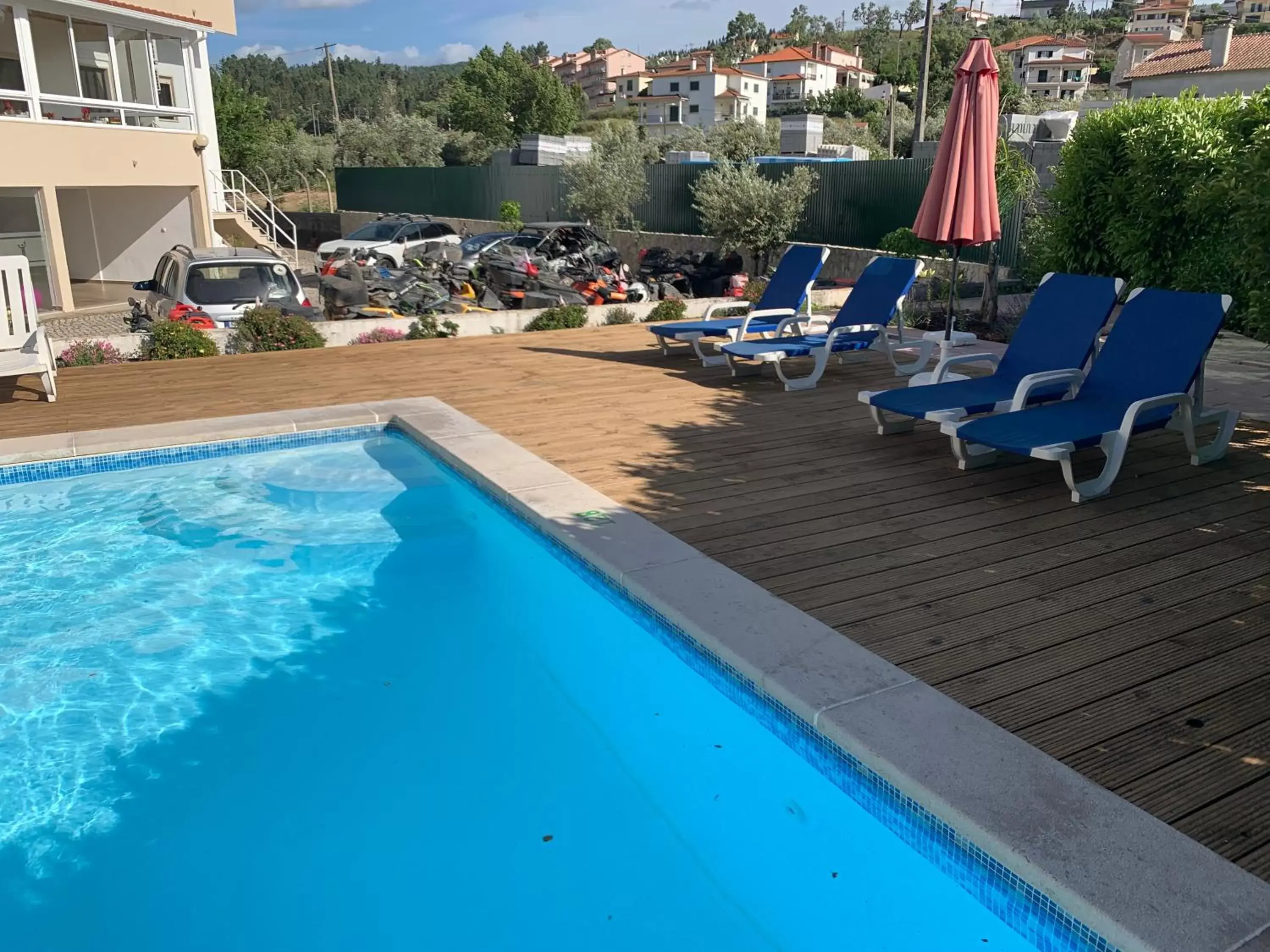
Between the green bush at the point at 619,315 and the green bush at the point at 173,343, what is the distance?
4.96 metres

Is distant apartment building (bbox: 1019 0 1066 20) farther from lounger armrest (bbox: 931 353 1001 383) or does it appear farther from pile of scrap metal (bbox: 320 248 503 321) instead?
lounger armrest (bbox: 931 353 1001 383)

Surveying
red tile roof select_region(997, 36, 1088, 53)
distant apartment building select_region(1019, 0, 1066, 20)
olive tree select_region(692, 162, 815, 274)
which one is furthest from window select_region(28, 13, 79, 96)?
distant apartment building select_region(1019, 0, 1066, 20)

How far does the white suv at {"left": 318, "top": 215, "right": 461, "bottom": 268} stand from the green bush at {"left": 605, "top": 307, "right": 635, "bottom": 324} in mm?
8292

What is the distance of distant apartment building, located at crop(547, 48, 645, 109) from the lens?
131500 mm

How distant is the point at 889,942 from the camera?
2898 millimetres

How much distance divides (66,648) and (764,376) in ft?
20.2

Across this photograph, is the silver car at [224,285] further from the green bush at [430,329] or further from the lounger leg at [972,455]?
the lounger leg at [972,455]

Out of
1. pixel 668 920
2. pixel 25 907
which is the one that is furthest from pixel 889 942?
pixel 25 907

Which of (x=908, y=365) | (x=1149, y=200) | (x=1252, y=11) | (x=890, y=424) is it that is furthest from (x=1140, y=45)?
(x=890, y=424)

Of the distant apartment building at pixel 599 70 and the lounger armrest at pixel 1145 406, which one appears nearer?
the lounger armrest at pixel 1145 406

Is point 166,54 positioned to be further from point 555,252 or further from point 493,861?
point 493,861

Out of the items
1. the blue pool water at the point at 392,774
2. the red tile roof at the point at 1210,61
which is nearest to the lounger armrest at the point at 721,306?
the blue pool water at the point at 392,774

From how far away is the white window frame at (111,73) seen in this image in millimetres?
15625

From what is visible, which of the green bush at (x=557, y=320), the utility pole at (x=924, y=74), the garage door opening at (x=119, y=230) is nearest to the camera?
the green bush at (x=557, y=320)
